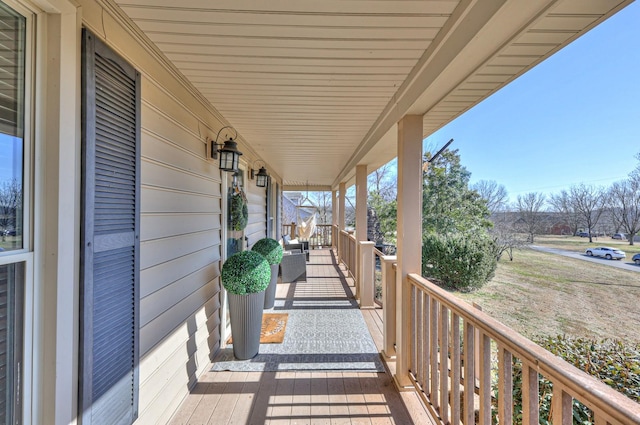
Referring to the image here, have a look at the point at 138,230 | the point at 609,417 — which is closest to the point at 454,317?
the point at 609,417

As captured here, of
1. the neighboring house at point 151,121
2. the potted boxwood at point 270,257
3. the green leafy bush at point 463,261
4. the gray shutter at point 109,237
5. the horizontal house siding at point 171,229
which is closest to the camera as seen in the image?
the neighboring house at point 151,121

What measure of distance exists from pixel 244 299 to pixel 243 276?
23cm

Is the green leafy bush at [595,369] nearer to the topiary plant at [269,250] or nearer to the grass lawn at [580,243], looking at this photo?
the grass lawn at [580,243]

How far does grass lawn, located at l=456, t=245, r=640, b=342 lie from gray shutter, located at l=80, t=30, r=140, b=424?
12.6 ft

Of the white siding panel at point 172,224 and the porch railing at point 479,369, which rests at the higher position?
the white siding panel at point 172,224

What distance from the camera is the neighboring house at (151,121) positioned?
1010 millimetres

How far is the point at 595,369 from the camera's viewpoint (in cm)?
178

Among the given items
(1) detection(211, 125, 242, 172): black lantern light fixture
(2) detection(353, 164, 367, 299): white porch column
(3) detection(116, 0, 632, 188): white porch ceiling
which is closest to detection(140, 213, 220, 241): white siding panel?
(1) detection(211, 125, 242, 172): black lantern light fixture

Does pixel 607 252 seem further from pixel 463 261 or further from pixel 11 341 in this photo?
pixel 11 341

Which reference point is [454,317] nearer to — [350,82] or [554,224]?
[350,82]

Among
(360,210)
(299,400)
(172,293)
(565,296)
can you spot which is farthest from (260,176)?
(565,296)

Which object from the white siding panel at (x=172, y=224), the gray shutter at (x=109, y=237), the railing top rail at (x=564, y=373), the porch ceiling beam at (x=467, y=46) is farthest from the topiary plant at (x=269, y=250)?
the railing top rail at (x=564, y=373)

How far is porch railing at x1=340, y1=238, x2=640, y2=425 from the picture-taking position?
825mm

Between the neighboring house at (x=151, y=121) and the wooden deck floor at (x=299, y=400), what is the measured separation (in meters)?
0.20
